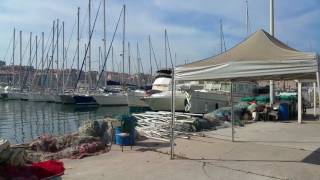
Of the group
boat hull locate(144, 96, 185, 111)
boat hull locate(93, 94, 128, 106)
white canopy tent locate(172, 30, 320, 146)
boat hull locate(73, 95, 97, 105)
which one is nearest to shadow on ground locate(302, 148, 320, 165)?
white canopy tent locate(172, 30, 320, 146)

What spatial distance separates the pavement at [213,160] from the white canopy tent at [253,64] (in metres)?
2.18

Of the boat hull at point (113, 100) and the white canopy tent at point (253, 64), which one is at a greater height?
the white canopy tent at point (253, 64)

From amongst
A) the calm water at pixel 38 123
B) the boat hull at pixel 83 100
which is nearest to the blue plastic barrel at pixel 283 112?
the calm water at pixel 38 123

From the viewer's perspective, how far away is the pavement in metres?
9.20

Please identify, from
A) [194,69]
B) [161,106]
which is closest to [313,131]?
[194,69]

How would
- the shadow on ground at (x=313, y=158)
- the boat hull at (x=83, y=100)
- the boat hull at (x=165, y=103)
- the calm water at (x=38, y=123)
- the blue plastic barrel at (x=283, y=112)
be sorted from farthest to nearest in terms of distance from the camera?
the boat hull at (x=83, y=100), the boat hull at (x=165, y=103), the calm water at (x=38, y=123), the blue plastic barrel at (x=283, y=112), the shadow on ground at (x=313, y=158)

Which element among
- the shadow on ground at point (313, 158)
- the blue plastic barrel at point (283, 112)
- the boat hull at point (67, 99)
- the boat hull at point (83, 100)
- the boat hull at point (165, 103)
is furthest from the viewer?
the boat hull at point (67, 99)

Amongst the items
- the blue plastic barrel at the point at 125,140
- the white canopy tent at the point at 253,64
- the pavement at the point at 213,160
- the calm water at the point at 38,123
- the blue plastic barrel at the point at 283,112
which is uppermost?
the white canopy tent at the point at 253,64

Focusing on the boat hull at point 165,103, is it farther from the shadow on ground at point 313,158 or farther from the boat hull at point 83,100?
the shadow on ground at point 313,158

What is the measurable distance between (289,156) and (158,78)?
1719 inches

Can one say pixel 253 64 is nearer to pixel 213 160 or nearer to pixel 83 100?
pixel 213 160

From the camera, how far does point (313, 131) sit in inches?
669

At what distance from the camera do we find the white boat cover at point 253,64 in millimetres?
9961

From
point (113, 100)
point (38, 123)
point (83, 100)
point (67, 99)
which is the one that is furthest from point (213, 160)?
point (67, 99)
